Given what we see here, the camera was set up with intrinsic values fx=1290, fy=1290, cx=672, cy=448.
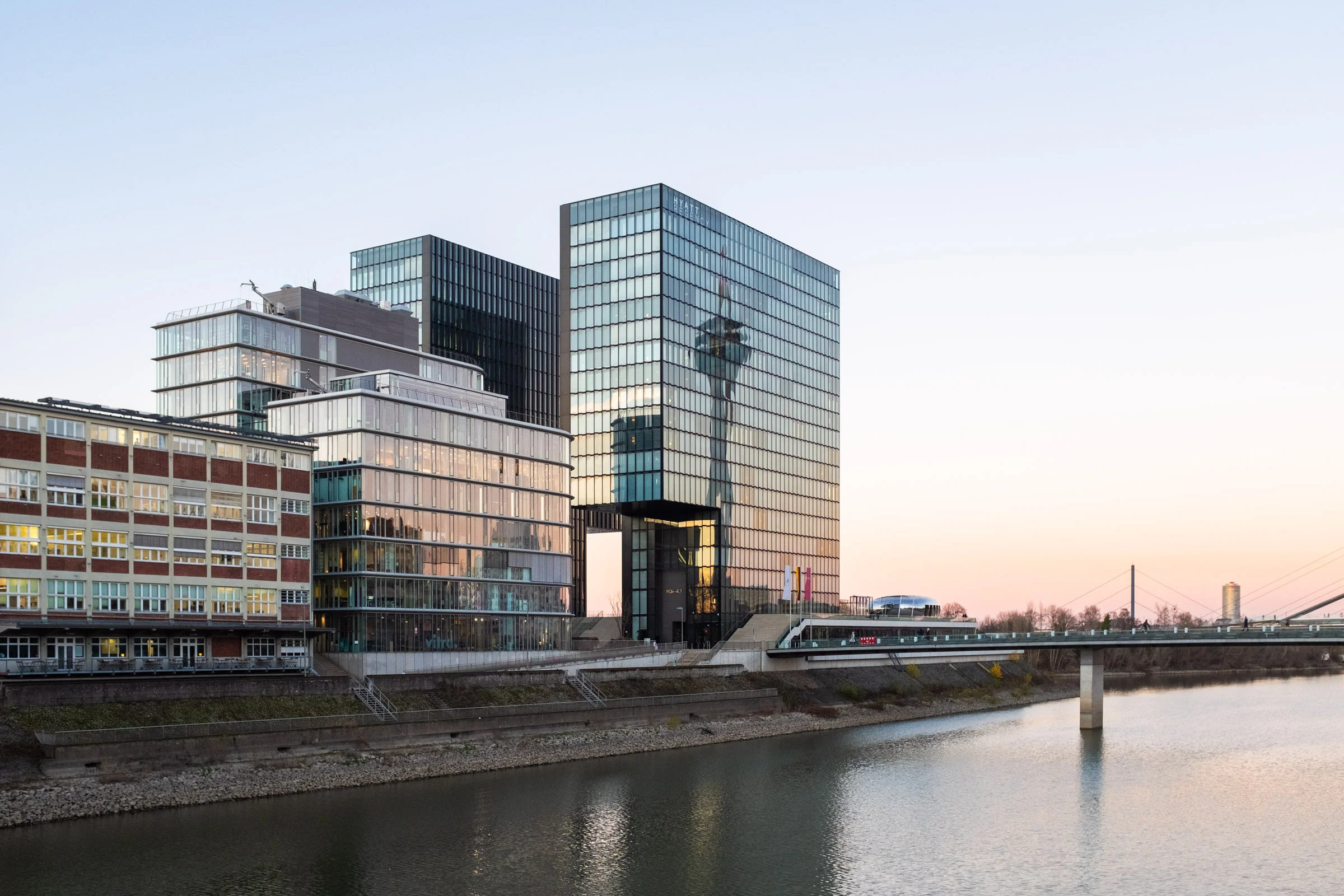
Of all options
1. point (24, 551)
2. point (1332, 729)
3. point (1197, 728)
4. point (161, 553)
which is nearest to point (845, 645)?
point (1197, 728)

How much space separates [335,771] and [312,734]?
3.66 meters

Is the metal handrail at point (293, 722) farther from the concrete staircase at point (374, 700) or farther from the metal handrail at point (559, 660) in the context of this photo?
the metal handrail at point (559, 660)

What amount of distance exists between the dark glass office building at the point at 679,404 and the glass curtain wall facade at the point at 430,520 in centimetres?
3618

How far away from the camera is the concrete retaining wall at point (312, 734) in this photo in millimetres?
71375

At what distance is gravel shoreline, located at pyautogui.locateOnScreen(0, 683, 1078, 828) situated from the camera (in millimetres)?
67062

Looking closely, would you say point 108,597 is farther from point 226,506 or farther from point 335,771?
point 335,771

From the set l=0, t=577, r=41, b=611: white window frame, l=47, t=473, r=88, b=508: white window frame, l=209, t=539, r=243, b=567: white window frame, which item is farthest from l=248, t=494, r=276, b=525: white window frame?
l=0, t=577, r=41, b=611: white window frame

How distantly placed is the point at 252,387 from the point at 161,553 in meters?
36.3

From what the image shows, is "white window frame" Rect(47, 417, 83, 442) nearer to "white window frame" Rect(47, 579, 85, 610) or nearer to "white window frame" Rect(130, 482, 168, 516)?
"white window frame" Rect(130, 482, 168, 516)

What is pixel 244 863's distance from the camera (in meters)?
58.2

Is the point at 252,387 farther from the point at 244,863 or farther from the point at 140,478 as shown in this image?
the point at 244,863

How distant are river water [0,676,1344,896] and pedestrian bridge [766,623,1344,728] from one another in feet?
31.7

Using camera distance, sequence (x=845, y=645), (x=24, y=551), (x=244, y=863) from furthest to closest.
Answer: (x=845, y=645) → (x=24, y=551) → (x=244, y=863)

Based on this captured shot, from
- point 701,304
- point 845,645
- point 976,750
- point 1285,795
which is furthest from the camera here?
point 701,304
